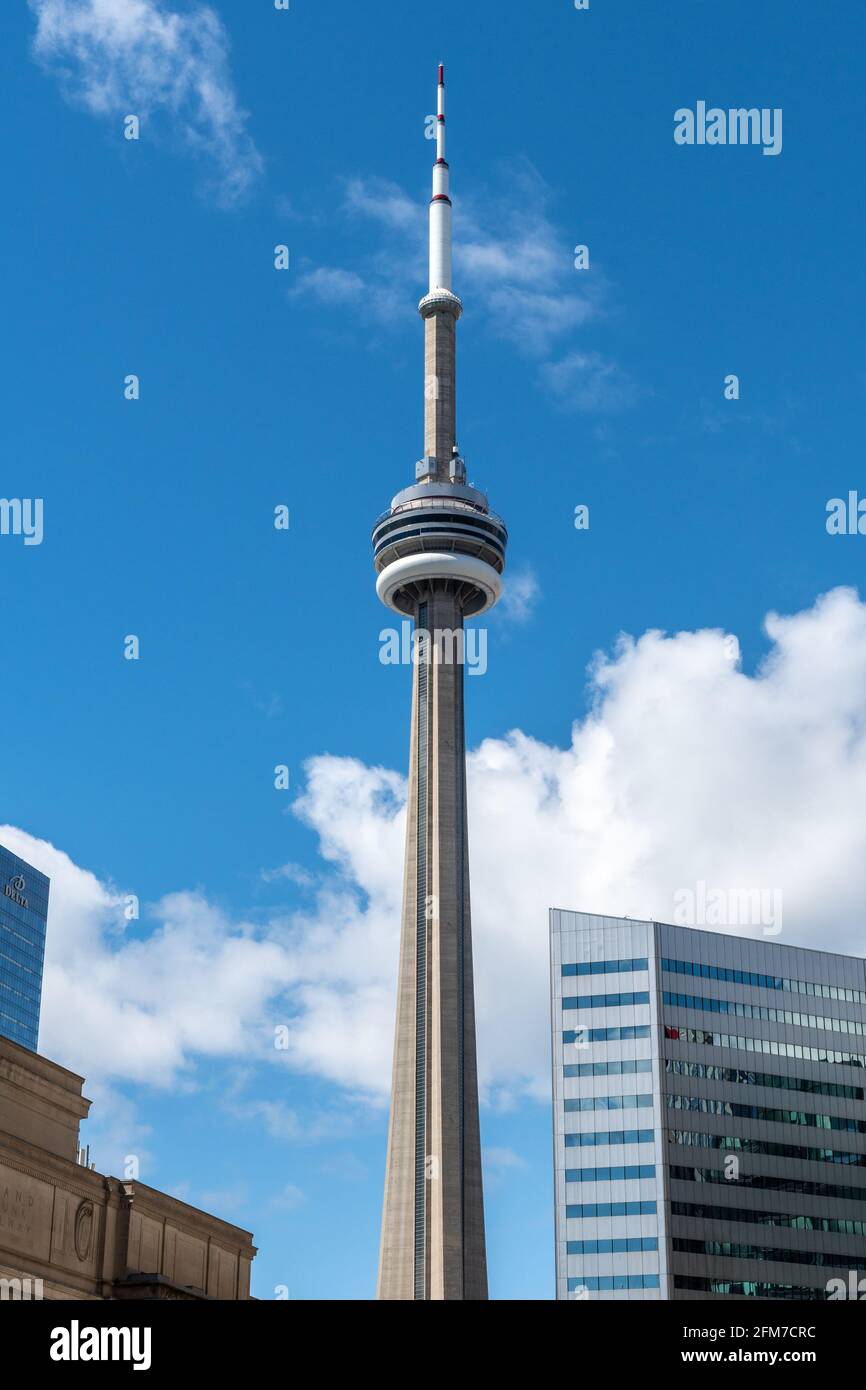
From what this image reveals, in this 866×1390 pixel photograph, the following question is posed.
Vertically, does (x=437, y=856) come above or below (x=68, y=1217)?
above

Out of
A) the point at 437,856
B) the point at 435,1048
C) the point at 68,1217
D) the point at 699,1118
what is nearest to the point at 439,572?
the point at 437,856

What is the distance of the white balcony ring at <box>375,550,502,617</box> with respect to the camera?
169625 mm

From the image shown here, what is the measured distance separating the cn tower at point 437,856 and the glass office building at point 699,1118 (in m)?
15.7

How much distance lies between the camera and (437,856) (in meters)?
159

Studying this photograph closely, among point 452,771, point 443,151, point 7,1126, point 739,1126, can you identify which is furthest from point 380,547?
point 7,1126

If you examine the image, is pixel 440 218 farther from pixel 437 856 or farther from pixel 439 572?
pixel 437 856

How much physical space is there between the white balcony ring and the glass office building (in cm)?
4188

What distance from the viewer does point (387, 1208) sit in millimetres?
151375

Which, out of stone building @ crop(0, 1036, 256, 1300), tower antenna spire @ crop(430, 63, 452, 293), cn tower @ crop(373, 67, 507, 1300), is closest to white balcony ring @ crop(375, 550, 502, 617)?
cn tower @ crop(373, 67, 507, 1300)

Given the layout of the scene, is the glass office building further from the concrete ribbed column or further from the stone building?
the stone building

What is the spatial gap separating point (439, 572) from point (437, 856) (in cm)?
2967
